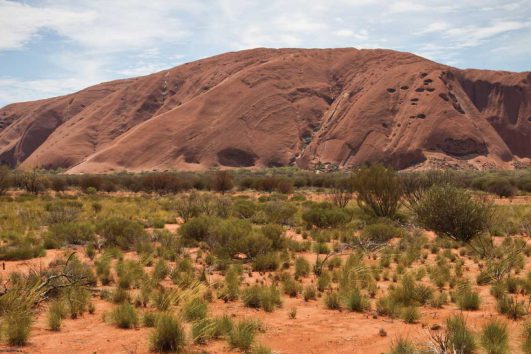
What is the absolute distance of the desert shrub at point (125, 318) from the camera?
7914 mm

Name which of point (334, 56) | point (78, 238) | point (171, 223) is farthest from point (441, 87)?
point (78, 238)

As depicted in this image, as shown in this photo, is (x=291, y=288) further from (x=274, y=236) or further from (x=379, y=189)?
(x=379, y=189)

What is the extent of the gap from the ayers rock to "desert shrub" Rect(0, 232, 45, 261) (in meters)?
67.4

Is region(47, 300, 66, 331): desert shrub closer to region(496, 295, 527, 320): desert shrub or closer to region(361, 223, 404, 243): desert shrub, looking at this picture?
region(496, 295, 527, 320): desert shrub

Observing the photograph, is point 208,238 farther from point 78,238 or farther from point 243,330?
point 243,330

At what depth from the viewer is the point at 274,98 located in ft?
310

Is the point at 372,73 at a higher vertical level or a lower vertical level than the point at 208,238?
higher

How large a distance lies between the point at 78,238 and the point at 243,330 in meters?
11.1

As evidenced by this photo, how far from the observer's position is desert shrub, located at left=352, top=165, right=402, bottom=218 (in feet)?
70.8

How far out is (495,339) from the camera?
6.69 meters

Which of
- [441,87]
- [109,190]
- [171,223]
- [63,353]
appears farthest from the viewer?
[441,87]

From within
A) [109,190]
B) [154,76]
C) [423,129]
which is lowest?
[109,190]

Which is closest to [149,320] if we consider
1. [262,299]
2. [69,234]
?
[262,299]

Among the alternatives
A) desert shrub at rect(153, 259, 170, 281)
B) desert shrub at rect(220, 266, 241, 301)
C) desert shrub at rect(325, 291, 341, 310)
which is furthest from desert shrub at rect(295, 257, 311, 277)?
desert shrub at rect(153, 259, 170, 281)
